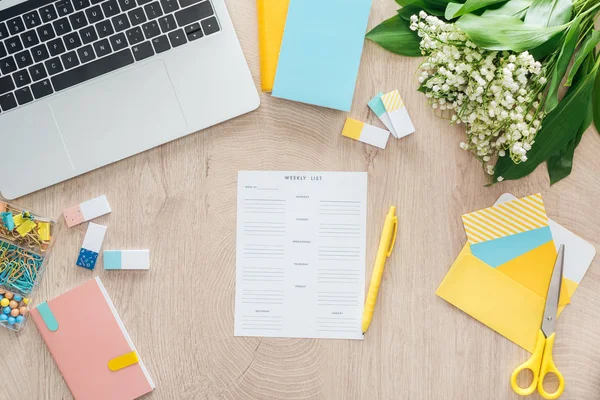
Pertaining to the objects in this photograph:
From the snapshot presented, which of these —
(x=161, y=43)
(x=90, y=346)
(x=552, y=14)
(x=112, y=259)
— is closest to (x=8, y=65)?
(x=161, y=43)

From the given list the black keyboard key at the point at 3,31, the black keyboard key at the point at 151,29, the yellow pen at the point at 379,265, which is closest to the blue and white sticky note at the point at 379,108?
the yellow pen at the point at 379,265

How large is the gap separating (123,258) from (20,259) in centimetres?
17

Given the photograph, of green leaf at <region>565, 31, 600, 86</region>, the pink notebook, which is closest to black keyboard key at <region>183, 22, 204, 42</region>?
the pink notebook

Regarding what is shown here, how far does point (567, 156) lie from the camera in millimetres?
830

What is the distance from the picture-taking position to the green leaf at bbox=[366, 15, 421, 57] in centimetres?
84

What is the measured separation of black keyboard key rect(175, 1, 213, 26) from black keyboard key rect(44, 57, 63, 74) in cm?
20

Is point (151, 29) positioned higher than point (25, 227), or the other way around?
point (151, 29)

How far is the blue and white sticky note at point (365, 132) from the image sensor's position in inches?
33.9

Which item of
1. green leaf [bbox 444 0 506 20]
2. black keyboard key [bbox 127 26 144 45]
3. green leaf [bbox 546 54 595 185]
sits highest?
green leaf [bbox 444 0 506 20]

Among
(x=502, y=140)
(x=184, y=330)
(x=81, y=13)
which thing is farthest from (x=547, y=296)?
(x=81, y=13)

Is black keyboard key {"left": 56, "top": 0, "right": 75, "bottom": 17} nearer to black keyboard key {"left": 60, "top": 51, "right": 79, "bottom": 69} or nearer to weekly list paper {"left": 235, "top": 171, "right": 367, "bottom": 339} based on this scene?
black keyboard key {"left": 60, "top": 51, "right": 79, "bottom": 69}

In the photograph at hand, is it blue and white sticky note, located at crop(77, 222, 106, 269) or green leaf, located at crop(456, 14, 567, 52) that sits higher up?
green leaf, located at crop(456, 14, 567, 52)

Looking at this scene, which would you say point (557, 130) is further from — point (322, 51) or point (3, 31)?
point (3, 31)

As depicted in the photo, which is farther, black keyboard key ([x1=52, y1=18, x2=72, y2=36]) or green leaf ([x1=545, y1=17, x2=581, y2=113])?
black keyboard key ([x1=52, y1=18, x2=72, y2=36])
